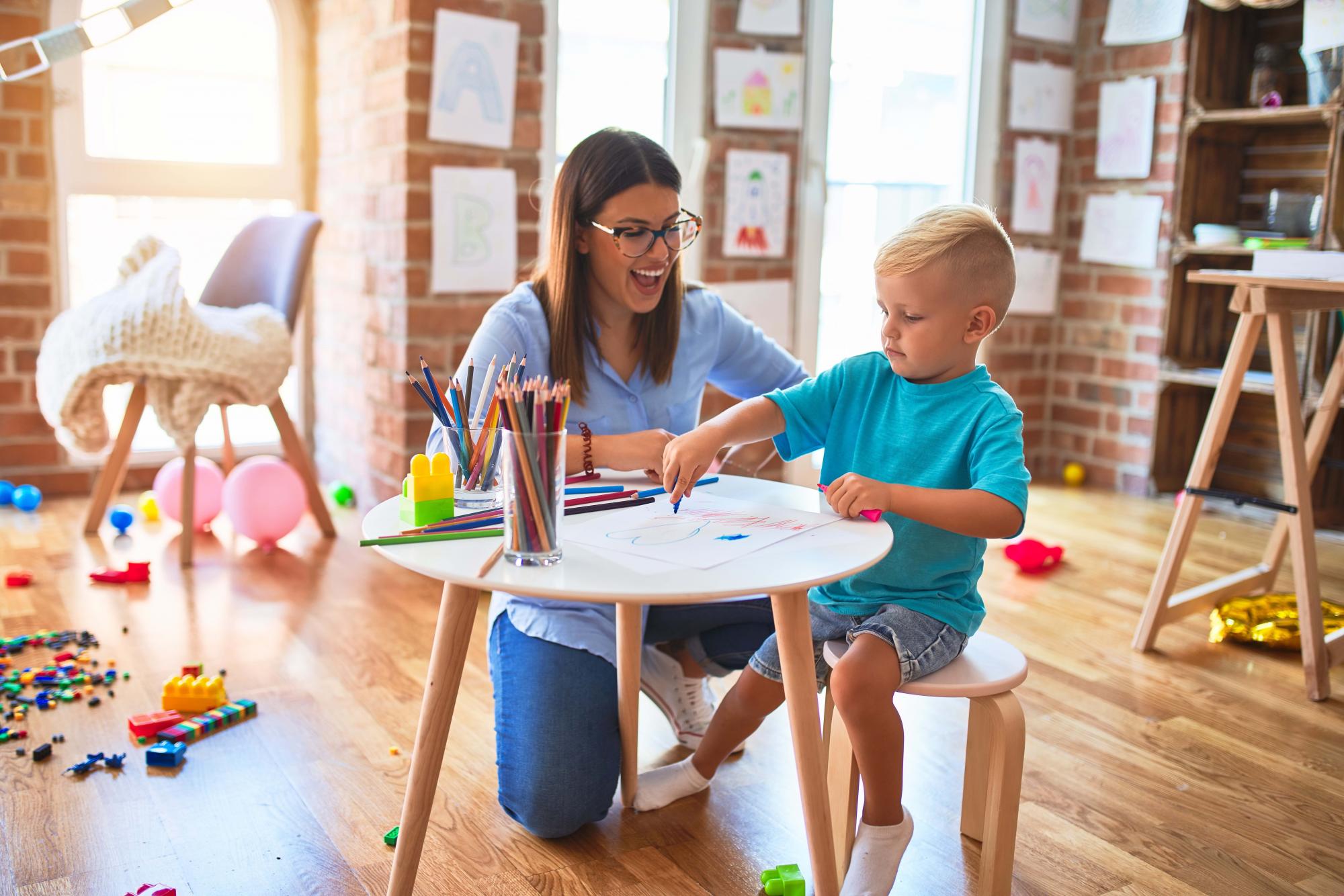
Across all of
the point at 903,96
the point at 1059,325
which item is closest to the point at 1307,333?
the point at 1059,325

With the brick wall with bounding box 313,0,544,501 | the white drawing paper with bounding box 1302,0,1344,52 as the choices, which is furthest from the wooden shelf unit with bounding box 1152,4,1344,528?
the brick wall with bounding box 313,0,544,501

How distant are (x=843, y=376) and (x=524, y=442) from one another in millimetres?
548

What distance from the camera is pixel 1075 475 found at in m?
4.18

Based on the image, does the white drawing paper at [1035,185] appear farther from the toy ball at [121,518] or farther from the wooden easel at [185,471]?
the toy ball at [121,518]

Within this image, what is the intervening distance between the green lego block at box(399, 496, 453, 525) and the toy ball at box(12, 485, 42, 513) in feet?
8.02

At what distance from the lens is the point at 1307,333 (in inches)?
138

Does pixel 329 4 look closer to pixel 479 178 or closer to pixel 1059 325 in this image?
pixel 479 178

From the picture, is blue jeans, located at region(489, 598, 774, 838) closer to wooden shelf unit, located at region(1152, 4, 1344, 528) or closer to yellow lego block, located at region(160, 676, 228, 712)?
yellow lego block, located at region(160, 676, 228, 712)

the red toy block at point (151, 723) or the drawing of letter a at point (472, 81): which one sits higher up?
the drawing of letter a at point (472, 81)

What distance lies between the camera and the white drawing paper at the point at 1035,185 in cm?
414

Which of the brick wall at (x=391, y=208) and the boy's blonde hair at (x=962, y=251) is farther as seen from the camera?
the brick wall at (x=391, y=208)

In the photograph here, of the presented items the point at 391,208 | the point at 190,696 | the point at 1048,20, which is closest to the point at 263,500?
the point at 391,208

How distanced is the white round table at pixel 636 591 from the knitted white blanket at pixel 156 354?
1.57 metres

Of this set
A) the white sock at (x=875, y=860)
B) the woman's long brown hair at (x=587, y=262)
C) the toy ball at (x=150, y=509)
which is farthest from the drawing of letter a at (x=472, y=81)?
the white sock at (x=875, y=860)
